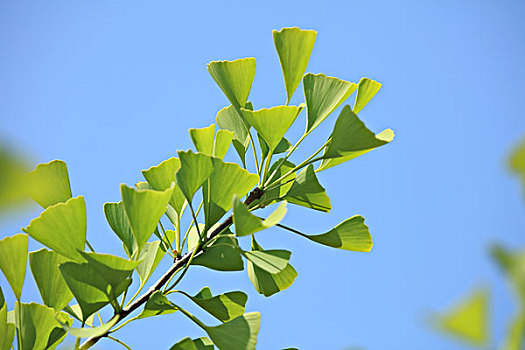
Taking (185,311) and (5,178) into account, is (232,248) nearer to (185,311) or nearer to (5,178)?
(185,311)

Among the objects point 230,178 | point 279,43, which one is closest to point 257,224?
point 230,178

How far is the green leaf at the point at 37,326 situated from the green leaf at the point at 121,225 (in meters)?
0.07

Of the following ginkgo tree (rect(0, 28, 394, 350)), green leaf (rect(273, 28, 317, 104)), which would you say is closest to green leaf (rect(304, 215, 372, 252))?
ginkgo tree (rect(0, 28, 394, 350))

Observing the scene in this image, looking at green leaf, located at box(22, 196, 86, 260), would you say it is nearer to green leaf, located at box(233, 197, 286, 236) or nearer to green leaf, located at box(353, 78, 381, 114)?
green leaf, located at box(233, 197, 286, 236)

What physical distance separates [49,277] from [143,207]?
0.11 metres

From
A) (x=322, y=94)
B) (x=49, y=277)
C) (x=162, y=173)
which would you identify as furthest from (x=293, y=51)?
(x=49, y=277)

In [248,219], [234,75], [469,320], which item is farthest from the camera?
[234,75]

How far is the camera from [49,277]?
0.39 metres

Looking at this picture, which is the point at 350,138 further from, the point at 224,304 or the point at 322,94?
the point at 224,304

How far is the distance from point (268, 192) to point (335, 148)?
0.07m

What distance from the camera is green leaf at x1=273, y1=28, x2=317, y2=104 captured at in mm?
418

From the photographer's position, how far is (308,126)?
43cm

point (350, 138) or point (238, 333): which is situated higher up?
point (350, 138)

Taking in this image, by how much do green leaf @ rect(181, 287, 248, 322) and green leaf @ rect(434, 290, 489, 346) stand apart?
28 centimetres
